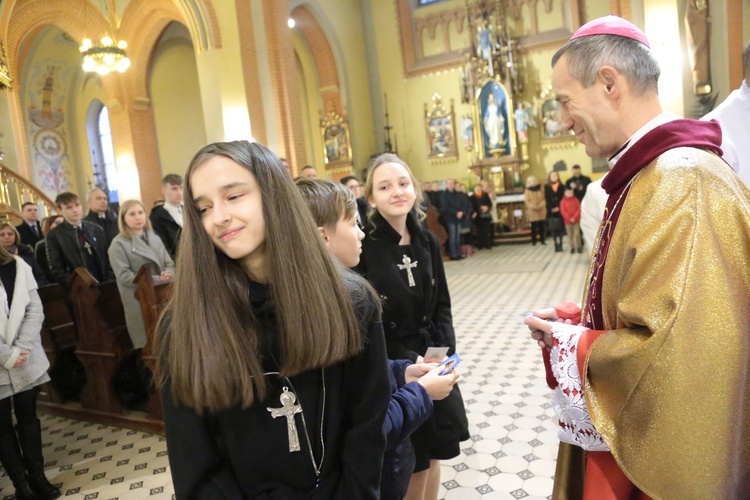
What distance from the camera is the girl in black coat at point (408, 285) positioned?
2188 mm

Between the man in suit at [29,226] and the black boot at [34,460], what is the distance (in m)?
4.47

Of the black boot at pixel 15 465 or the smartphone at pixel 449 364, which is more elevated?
the smartphone at pixel 449 364

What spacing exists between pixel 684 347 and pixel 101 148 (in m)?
19.0

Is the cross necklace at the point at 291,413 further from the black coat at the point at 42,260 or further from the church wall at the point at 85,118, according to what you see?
the church wall at the point at 85,118

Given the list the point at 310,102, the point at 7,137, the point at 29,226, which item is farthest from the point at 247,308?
the point at 310,102

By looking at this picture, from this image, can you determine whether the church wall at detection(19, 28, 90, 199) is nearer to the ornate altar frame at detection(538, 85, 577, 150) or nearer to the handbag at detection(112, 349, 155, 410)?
the handbag at detection(112, 349, 155, 410)

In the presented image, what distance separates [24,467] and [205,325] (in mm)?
3185

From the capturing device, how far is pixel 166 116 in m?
13.5

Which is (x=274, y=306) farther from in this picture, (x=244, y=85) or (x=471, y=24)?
(x=471, y=24)

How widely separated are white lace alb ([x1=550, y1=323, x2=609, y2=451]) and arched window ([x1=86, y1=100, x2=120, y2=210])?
17.7 meters

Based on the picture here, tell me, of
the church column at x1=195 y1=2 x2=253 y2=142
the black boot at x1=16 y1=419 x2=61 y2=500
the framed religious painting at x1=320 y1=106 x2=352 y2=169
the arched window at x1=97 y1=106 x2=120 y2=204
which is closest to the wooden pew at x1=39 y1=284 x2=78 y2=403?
the black boot at x1=16 y1=419 x2=61 y2=500

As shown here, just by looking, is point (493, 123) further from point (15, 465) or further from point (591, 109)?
point (591, 109)

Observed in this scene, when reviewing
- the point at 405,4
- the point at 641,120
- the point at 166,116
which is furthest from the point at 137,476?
the point at 405,4

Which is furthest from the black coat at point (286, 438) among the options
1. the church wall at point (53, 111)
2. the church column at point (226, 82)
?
the church wall at point (53, 111)
